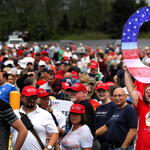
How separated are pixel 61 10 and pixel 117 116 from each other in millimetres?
66658

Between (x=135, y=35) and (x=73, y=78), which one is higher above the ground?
(x=135, y=35)

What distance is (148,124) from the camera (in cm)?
482

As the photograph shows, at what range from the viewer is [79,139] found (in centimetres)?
464

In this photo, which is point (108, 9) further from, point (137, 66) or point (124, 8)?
point (137, 66)

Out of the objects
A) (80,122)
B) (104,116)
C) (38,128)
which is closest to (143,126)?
(80,122)

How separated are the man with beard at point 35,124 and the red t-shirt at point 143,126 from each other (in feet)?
4.14

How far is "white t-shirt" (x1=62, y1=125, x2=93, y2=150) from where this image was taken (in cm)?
458

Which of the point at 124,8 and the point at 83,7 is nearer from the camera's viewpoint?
the point at 124,8

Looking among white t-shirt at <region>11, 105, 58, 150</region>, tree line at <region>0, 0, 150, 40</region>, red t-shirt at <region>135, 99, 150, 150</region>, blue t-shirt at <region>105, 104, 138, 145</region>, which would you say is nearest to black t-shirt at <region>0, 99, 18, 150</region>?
white t-shirt at <region>11, 105, 58, 150</region>

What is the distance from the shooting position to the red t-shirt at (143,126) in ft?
15.7

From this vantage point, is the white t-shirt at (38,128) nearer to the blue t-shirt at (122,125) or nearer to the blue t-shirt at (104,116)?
the blue t-shirt at (122,125)

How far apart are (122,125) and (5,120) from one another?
2062mm

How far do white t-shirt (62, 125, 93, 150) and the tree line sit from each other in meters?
55.4

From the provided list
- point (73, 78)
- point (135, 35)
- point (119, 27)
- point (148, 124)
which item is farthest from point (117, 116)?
point (119, 27)
